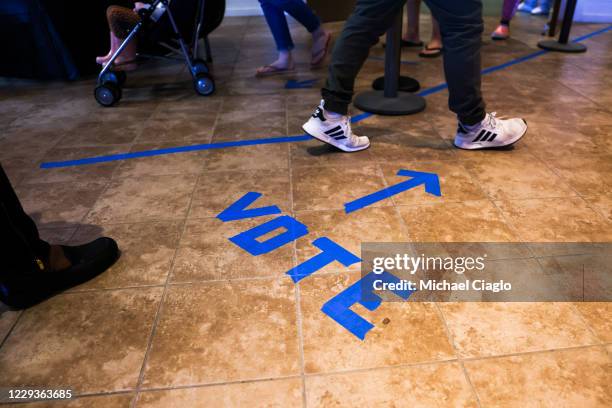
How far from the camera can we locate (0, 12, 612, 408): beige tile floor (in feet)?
3.48

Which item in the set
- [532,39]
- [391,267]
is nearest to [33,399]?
[391,267]

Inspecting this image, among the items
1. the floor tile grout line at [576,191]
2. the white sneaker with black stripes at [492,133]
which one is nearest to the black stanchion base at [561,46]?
the white sneaker with black stripes at [492,133]

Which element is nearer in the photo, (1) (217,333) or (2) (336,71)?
(1) (217,333)

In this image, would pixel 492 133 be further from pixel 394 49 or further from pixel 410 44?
pixel 410 44

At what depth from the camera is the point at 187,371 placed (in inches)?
43.2

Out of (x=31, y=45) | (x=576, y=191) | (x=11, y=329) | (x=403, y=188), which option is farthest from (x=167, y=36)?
(x=576, y=191)

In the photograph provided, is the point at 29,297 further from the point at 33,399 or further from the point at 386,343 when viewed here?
the point at 386,343

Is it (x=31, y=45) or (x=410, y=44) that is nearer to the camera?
(x=31, y=45)

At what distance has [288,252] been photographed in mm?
1486

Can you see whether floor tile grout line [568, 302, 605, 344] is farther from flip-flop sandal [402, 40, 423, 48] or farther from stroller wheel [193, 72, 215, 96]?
flip-flop sandal [402, 40, 423, 48]

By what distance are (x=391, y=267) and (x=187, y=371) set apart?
0.68m

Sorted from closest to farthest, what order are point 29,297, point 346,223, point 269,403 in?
1. point 269,403
2. point 29,297
3. point 346,223

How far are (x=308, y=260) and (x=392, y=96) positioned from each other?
1649mm

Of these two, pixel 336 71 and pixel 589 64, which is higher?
pixel 336 71
